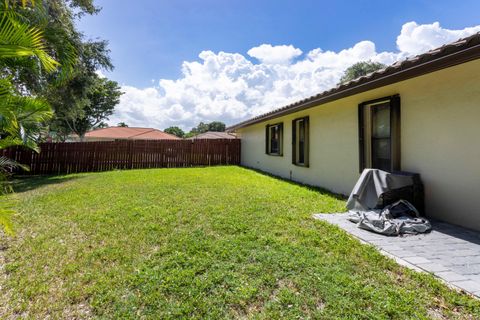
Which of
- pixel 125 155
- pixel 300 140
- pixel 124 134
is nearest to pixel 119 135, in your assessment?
pixel 124 134

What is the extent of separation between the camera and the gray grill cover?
3242 millimetres

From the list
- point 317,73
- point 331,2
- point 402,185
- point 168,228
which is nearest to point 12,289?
point 168,228

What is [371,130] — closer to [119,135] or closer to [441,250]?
[441,250]

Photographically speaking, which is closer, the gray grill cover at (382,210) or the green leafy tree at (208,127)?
the gray grill cover at (382,210)

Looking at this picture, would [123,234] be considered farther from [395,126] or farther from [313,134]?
[313,134]

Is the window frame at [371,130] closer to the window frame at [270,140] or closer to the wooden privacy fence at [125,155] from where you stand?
the window frame at [270,140]

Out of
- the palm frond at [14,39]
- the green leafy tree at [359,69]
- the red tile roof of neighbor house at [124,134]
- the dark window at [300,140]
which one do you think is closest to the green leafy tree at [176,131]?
the red tile roof of neighbor house at [124,134]

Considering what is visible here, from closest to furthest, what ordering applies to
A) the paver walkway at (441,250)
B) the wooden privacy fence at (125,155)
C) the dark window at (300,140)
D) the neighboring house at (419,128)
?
the paver walkway at (441,250)
the neighboring house at (419,128)
the dark window at (300,140)
the wooden privacy fence at (125,155)

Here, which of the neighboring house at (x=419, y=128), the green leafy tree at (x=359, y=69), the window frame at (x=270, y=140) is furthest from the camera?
the green leafy tree at (x=359, y=69)

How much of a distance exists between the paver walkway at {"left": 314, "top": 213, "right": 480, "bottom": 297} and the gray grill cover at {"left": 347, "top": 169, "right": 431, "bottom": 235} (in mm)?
126

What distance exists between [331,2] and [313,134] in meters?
4.46

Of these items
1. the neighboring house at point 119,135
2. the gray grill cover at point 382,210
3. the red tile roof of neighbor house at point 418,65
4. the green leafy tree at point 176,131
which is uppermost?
the green leafy tree at point 176,131

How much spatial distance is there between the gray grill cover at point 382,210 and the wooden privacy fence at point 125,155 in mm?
10521

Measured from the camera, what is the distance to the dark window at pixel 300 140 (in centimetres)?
725
